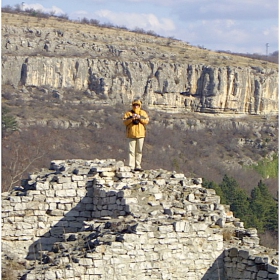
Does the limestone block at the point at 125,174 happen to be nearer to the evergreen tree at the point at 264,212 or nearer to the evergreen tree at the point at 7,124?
the evergreen tree at the point at 264,212

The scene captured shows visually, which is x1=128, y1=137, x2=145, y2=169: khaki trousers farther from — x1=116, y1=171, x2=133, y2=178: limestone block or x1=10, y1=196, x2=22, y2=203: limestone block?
x1=10, y1=196, x2=22, y2=203: limestone block

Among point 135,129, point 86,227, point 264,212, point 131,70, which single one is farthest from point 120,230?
point 131,70

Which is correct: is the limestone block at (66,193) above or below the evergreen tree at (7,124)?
below

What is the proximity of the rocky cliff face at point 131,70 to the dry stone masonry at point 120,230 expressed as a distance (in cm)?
10184

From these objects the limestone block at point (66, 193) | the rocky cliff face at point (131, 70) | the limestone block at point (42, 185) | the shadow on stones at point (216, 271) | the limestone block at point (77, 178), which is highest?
the rocky cliff face at point (131, 70)

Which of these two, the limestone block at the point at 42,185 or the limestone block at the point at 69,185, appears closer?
the limestone block at the point at 42,185

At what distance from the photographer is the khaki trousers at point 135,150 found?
1869 cm

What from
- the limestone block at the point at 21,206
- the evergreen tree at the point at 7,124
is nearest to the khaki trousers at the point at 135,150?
the limestone block at the point at 21,206

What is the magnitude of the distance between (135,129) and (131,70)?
373ft

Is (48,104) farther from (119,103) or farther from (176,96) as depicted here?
(176,96)

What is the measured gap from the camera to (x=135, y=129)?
18.6 metres

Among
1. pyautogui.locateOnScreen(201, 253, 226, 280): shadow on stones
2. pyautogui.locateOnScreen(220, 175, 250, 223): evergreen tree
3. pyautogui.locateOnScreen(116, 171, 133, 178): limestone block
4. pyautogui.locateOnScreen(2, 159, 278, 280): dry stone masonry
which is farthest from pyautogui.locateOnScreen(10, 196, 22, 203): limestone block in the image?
pyautogui.locateOnScreen(220, 175, 250, 223): evergreen tree

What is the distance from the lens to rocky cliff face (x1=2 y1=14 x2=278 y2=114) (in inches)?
4926

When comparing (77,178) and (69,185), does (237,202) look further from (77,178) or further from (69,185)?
(69,185)
